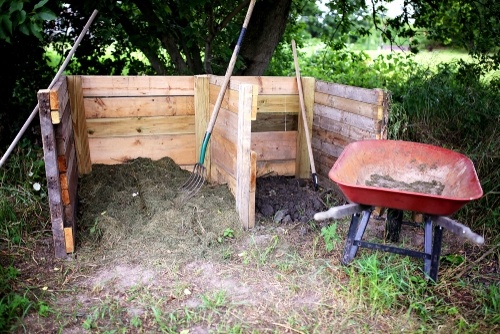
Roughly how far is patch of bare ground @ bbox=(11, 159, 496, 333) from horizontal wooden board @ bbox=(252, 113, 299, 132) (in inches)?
24.7

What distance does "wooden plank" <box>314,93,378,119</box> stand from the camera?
3.72 meters

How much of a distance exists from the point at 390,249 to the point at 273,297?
0.82 m

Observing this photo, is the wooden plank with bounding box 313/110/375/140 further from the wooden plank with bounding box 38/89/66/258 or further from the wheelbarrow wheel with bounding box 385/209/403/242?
the wooden plank with bounding box 38/89/66/258

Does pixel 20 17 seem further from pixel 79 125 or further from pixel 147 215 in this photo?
pixel 147 215

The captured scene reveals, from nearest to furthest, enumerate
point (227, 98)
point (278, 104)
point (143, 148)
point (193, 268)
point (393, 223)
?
point (193, 268) < point (393, 223) < point (227, 98) < point (143, 148) < point (278, 104)

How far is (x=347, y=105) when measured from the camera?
13.2ft

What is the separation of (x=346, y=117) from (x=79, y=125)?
2364 mm

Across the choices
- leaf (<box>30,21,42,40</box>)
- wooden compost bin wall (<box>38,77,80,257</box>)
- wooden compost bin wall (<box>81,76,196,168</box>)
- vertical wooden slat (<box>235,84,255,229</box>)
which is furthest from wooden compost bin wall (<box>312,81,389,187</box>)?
leaf (<box>30,21,42,40</box>)

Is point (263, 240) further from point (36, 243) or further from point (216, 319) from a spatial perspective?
point (36, 243)

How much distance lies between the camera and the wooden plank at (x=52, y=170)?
2.93 metres

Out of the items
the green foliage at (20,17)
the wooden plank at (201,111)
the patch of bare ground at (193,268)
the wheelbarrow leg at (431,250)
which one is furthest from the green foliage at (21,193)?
the wheelbarrow leg at (431,250)

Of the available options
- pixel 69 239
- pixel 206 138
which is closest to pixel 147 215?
pixel 69 239

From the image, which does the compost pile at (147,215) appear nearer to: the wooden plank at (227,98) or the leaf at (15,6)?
the wooden plank at (227,98)

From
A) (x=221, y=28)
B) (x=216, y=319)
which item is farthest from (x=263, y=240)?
(x=221, y=28)
